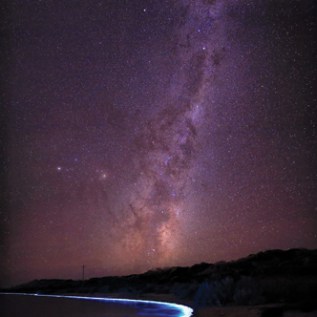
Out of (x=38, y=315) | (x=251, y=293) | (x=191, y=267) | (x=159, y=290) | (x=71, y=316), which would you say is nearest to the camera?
(x=251, y=293)

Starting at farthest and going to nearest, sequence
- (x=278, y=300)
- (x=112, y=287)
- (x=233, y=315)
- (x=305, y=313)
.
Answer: (x=112, y=287), (x=278, y=300), (x=233, y=315), (x=305, y=313)

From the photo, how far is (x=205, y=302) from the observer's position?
66.7 feet

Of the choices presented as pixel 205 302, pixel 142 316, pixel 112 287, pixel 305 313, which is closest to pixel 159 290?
pixel 112 287

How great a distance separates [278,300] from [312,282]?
5.48 ft

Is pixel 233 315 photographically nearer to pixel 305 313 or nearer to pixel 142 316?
pixel 305 313

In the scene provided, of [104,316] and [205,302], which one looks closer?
[104,316]

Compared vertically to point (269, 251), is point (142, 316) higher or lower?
lower

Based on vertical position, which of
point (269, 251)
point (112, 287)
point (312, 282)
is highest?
point (269, 251)

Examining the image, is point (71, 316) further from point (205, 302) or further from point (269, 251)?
point (269, 251)

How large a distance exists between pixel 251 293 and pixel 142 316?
171 inches

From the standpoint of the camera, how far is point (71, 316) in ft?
63.0

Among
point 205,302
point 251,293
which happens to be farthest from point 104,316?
point 251,293

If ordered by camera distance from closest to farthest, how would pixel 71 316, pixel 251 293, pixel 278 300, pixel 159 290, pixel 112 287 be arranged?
1. pixel 278 300
2. pixel 251 293
3. pixel 71 316
4. pixel 159 290
5. pixel 112 287

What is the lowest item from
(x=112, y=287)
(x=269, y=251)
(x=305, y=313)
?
(x=305, y=313)
